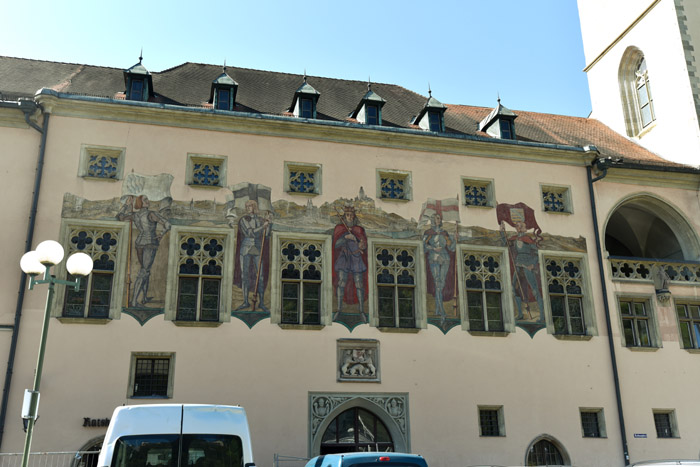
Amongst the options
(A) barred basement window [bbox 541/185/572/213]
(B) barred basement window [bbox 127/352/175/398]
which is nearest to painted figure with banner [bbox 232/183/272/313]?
(B) barred basement window [bbox 127/352/175/398]

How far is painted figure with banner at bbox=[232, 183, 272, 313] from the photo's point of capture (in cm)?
1501

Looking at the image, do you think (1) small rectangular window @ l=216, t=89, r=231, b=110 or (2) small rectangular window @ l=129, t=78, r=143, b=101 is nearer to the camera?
(2) small rectangular window @ l=129, t=78, r=143, b=101

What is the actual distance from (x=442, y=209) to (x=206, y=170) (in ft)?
19.2

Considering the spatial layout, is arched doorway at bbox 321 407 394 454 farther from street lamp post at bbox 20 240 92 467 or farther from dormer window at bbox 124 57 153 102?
dormer window at bbox 124 57 153 102

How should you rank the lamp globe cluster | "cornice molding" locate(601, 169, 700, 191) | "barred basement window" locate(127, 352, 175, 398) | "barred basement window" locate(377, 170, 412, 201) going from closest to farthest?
1. the lamp globe cluster
2. "barred basement window" locate(127, 352, 175, 398)
3. "barred basement window" locate(377, 170, 412, 201)
4. "cornice molding" locate(601, 169, 700, 191)

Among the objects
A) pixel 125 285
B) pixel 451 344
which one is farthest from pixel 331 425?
pixel 125 285

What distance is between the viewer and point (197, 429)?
7.65 m

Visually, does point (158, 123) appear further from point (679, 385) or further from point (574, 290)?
point (679, 385)

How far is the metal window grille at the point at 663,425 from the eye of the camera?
1609cm

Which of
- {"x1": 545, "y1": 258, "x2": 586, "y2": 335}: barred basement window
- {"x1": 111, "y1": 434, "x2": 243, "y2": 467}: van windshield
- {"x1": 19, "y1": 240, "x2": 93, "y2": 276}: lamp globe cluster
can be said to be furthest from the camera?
{"x1": 545, "y1": 258, "x2": 586, "y2": 335}: barred basement window

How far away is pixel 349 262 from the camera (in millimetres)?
15742

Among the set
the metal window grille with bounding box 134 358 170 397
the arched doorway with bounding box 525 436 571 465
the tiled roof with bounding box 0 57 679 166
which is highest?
the tiled roof with bounding box 0 57 679 166

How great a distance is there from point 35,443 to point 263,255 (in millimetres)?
5947

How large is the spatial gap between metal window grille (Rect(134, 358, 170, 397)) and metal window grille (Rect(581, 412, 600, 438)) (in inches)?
378
